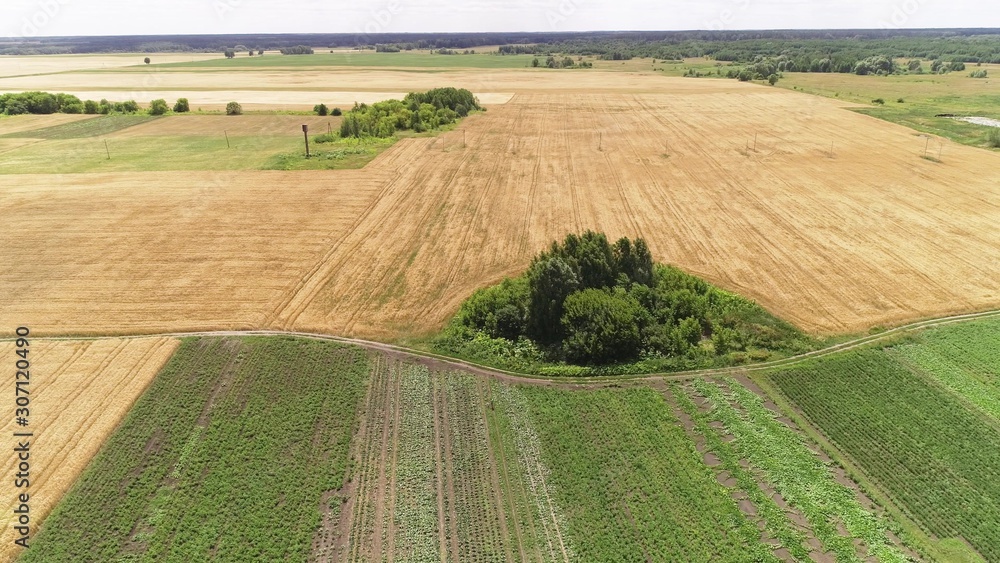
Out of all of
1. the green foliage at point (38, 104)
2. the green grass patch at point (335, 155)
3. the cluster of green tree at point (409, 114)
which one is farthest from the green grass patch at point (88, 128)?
the green grass patch at point (335, 155)

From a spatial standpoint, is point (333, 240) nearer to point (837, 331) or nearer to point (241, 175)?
point (241, 175)

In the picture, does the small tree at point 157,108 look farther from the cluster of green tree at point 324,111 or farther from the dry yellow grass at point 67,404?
the dry yellow grass at point 67,404

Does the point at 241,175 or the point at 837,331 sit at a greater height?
the point at 241,175

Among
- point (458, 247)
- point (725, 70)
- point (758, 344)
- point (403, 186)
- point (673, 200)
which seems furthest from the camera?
point (725, 70)

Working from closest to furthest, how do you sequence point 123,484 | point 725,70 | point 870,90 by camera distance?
point 123,484, point 870,90, point 725,70

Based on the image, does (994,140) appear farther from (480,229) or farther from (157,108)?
(157,108)

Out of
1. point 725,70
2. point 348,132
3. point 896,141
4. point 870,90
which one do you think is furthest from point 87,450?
point 725,70

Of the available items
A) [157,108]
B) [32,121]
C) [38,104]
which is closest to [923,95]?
[157,108]

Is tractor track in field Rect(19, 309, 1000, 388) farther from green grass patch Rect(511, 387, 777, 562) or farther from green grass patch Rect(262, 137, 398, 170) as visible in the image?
green grass patch Rect(262, 137, 398, 170)
